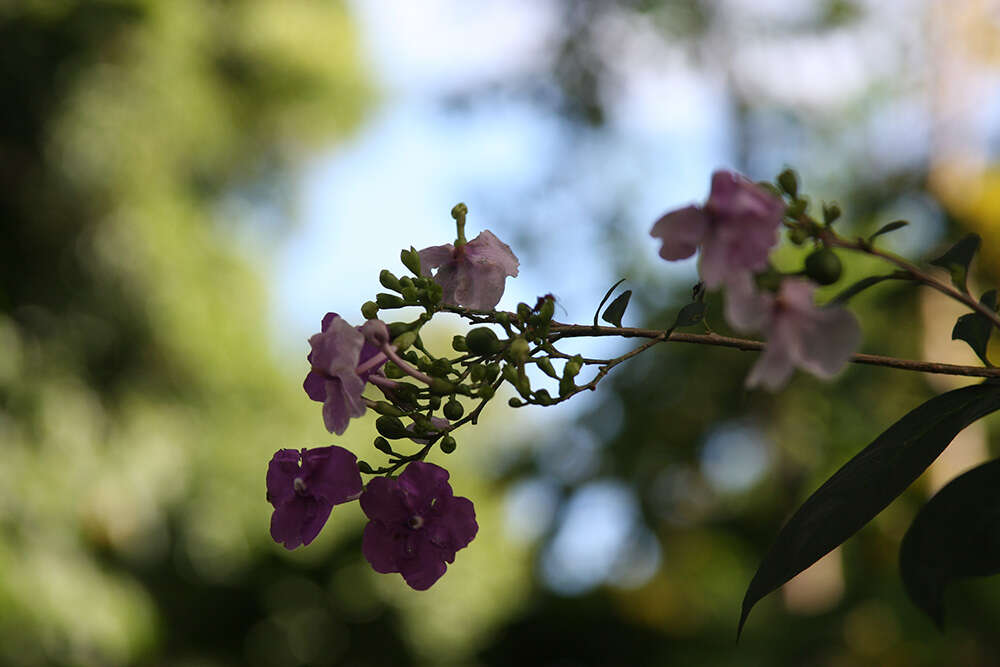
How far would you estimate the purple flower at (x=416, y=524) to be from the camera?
52 cm

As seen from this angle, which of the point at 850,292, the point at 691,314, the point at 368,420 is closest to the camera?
the point at 850,292

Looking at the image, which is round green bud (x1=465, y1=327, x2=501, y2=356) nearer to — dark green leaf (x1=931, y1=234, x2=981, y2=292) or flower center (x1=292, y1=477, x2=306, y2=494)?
flower center (x1=292, y1=477, x2=306, y2=494)

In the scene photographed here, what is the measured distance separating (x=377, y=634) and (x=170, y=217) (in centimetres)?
341

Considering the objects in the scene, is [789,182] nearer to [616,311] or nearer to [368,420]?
[616,311]

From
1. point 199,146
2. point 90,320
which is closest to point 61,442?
point 90,320

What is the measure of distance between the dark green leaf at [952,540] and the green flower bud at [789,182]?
0.56 ft

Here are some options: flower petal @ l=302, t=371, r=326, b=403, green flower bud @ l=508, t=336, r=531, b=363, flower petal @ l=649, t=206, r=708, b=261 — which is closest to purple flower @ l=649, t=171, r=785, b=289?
flower petal @ l=649, t=206, r=708, b=261

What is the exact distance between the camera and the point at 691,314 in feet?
1.56

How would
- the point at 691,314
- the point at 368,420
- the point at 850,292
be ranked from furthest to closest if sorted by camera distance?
the point at 368,420 → the point at 691,314 → the point at 850,292

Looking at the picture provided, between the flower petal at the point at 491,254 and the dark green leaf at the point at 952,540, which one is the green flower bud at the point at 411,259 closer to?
the flower petal at the point at 491,254

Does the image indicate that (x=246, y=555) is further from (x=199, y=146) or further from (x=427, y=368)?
(x=427, y=368)

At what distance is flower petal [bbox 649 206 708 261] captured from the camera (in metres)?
0.40

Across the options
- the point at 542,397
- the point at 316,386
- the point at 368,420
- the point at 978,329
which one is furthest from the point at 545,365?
the point at 368,420

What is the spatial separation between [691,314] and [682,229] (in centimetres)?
9
